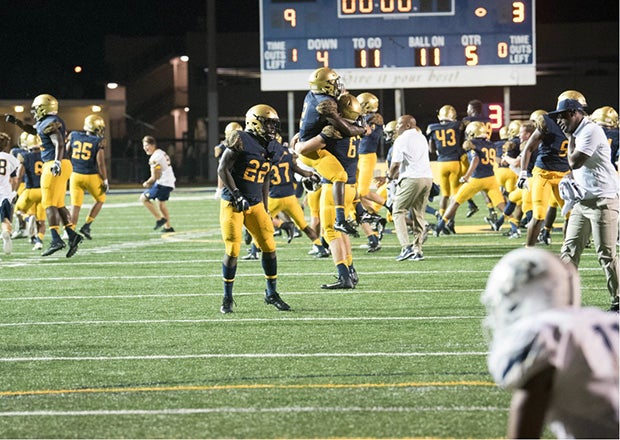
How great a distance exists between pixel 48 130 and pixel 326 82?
194 inches

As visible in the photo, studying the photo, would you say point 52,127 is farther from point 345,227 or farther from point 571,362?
point 571,362

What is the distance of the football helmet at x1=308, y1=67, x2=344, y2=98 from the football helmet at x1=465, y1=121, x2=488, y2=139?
652 cm

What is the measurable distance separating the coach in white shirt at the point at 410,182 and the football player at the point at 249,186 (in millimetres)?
4004

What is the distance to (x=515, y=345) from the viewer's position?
8.53ft

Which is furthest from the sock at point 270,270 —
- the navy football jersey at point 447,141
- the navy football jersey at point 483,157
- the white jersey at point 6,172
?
the navy football jersey at point 447,141

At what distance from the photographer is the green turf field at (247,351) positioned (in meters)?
5.21

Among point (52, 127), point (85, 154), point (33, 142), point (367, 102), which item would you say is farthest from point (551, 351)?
point (33, 142)

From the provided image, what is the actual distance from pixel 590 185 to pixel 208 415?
12.7ft

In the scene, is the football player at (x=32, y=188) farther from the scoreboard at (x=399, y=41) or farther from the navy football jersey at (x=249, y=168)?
the scoreboard at (x=399, y=41)

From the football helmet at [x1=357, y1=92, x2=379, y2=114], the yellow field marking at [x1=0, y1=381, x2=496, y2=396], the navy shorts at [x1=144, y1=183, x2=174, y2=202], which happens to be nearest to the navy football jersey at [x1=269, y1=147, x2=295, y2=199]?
the football helmet at [x1=357, y1=92, x2=379, y2=114]

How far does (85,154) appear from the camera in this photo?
16.0 metres

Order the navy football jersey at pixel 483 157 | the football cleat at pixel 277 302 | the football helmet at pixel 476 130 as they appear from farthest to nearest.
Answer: the football helmet at pixel 476 130 < the navy football jersey at pixel 483 157 < the football cleat at pixel 277 302

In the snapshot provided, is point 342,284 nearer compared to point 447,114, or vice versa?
point 342,284

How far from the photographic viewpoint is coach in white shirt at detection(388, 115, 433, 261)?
12719 mm
